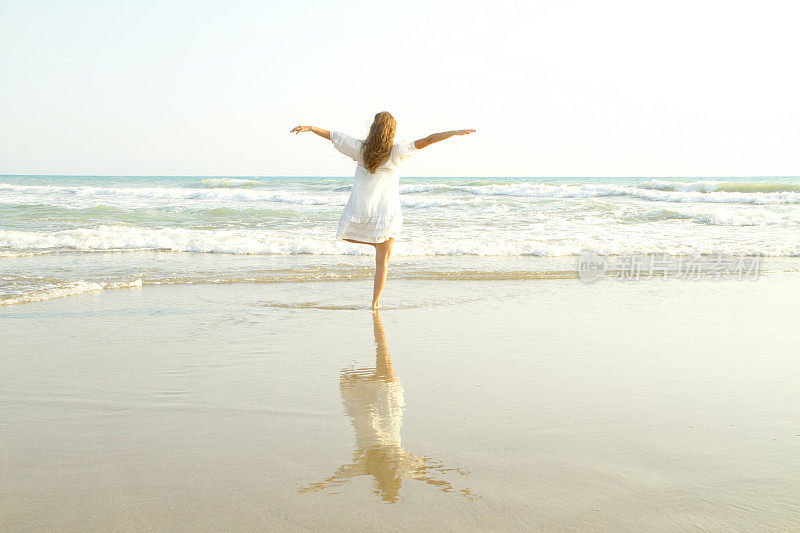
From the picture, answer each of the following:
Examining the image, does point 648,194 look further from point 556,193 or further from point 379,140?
point 379,140

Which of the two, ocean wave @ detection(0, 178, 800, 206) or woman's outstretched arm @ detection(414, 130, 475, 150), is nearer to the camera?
woman's outstretched arm @ detection(414, 130, 475, 150)

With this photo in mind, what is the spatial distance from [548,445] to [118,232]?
10331 millimetres

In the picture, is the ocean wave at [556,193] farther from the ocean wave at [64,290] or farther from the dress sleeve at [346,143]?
the dress sleeve at [346,143]

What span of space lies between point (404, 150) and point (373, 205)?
1.77 ft

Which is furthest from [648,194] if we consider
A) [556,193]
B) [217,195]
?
[217,195]

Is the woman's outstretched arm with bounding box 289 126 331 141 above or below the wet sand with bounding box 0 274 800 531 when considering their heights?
above

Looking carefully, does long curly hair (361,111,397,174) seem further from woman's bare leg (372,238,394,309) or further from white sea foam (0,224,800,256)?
white sea foam (0,224,800,256)

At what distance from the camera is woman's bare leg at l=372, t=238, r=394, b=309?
5750 millimetres

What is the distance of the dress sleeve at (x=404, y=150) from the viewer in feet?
17.4

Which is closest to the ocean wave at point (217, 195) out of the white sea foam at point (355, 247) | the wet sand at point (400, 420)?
the white sea foam at point (355, 247)

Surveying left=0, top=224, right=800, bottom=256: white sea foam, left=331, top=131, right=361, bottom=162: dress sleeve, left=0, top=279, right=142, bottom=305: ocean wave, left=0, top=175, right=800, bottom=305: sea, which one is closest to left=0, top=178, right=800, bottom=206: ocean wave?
left=0, top=175, right=800, bottom=305: sea

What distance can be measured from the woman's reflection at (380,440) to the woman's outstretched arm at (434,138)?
1858 mm

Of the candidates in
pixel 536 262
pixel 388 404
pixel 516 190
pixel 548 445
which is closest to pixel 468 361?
pixel 388 404

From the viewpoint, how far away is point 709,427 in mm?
2867
